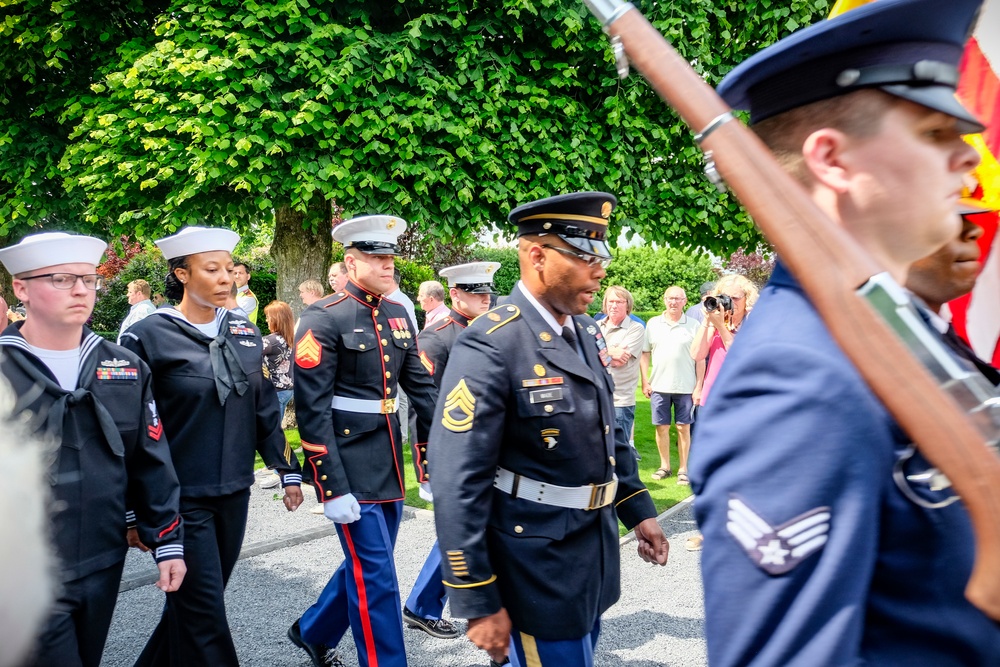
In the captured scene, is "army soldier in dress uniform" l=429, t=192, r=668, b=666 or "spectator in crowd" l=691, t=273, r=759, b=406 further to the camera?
"spectator in crowd" l=691, t=273, r=759, b=406

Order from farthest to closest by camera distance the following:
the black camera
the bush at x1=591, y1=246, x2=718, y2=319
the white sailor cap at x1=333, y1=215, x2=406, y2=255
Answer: the bush at x1=591, y1=246, x2=718, y2=319 < the black camera < the white sailor cap at x1=333, y1=215, x2=406, y2=255

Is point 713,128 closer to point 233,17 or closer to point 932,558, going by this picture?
point 932,558

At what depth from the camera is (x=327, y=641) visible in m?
4.41

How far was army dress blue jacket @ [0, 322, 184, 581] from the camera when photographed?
299 cm

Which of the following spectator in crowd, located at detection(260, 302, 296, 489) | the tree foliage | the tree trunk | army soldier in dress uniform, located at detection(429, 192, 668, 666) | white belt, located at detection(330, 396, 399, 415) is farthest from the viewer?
the tree trunk

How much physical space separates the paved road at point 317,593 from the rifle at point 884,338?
387 cm

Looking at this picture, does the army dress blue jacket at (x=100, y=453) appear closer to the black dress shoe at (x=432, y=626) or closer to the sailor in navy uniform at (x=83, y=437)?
the sailor in navy uniform at (x=83, y=437)

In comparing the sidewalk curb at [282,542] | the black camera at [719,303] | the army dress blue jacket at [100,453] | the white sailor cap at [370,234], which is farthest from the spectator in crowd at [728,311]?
the army dress blue jacket at [100,453]

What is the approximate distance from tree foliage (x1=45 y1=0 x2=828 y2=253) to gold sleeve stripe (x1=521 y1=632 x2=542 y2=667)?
7.53 meters

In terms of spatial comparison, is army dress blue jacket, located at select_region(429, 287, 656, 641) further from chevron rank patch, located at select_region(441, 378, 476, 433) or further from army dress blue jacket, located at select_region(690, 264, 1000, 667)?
army dress blue jacket, located at select_region(690, 264, 1000, 667)

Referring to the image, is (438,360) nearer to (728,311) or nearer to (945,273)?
(728,311)

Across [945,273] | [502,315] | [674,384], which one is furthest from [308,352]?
[674,384]

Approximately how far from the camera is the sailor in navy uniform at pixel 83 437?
2975 millimetres

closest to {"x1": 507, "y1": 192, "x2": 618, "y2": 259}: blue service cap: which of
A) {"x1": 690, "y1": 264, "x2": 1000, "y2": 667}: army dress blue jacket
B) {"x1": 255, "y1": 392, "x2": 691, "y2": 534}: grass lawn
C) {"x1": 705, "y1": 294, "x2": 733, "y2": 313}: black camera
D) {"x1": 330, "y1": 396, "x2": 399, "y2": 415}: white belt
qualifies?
{"x1": 330, "y1": 396, "x2": 399, "y2": 415}: white belt
